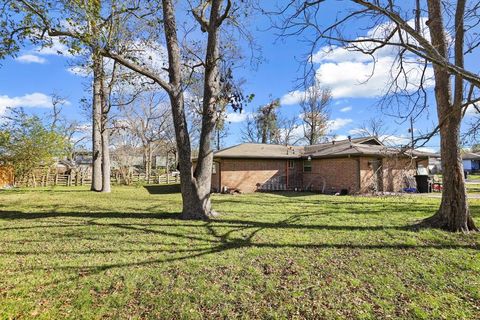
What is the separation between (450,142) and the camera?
648 centimetres

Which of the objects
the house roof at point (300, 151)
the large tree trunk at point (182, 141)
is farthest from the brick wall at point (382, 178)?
the large tree trunk at point (182, 141)

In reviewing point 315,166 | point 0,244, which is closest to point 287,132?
point 315,166

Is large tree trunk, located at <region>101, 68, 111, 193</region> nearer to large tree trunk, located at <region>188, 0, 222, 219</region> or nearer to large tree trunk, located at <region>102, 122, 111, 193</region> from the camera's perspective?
large tree trunk, located at <region>102, 122, 111, 193</region>

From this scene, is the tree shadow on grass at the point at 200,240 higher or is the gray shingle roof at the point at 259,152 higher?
the gray shingle roof at the point at 259,152

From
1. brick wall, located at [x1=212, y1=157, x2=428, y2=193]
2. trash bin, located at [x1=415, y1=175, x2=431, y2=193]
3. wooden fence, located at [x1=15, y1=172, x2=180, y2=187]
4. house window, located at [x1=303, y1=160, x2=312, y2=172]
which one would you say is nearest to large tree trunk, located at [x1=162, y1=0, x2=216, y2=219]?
brick wall, located at [x1=212, y1=157, x2=428, y2=193]

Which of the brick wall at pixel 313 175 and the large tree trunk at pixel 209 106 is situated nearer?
the large tree trunk at pixel 209 106

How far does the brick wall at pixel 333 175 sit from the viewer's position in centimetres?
1661

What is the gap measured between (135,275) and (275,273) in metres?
2.09

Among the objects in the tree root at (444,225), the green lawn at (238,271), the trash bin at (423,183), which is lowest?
the green lawn at (238,271)

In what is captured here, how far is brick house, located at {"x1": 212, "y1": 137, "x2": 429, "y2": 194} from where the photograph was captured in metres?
16.6

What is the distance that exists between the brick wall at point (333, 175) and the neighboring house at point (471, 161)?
3971 cm

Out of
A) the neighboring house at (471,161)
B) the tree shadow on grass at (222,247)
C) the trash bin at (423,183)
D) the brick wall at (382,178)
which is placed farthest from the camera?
the neighboring house at (471,161)

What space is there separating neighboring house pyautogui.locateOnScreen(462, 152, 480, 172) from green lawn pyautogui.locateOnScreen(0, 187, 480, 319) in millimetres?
49339

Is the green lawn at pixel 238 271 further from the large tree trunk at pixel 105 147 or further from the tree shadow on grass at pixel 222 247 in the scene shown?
the large tree trunk at pixel 105 147
